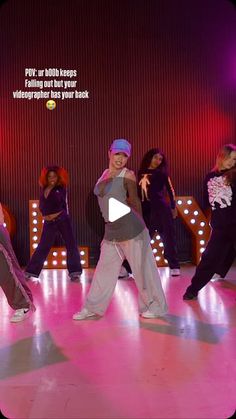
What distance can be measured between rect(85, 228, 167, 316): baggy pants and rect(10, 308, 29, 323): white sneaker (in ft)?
1.83

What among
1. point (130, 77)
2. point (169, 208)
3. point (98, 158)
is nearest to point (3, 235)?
point (169, 208)

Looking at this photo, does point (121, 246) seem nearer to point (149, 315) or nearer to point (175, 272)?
point (149, 315)

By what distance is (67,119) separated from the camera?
25.5 feet

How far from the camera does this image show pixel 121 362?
3.47 meters

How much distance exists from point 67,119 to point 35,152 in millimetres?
670

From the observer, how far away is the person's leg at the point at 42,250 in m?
6.62

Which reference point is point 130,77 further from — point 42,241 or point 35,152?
point 42,241

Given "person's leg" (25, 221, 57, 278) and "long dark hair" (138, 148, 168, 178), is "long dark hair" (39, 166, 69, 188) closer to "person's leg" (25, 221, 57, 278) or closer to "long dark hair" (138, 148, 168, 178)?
"person's leg" (25, 221, 57, 278)

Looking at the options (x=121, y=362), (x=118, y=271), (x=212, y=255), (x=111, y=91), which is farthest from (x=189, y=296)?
(x=111, y=91)

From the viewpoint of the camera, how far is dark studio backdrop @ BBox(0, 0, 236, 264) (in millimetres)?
7688

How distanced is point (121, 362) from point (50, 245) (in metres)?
3.45

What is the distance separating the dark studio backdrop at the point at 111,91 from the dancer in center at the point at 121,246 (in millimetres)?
3281

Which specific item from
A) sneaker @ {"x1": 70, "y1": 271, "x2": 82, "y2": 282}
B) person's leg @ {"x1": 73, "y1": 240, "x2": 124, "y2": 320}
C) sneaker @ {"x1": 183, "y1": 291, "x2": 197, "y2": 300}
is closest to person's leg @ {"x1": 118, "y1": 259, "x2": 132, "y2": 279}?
sneaker @ {"x1": 70, "y1": 271, "x2": 82, "y2": 282}

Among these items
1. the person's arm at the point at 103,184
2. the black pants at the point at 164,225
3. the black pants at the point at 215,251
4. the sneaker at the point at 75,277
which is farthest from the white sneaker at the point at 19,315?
the black pants at the point at 164,225
